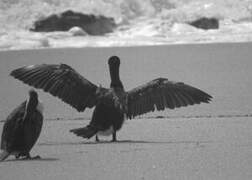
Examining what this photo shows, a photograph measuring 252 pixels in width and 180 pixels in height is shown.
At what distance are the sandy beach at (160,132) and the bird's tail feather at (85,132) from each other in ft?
0.33

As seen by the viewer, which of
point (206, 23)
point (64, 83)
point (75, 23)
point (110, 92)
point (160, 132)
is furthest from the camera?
point (75, 23)

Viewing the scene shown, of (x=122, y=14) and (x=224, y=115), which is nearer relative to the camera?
(x=224, y=115)

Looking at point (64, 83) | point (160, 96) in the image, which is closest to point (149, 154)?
point (160, 96)

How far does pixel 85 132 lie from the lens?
7.60m

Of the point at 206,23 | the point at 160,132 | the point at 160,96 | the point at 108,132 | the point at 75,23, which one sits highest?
the point at 160,96

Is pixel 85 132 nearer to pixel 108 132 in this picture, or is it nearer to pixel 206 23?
pixel 108 132

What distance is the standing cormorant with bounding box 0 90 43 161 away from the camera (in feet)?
21.5

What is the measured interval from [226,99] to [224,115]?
1275mm

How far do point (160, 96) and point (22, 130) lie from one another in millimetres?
1997

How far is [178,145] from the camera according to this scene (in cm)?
725

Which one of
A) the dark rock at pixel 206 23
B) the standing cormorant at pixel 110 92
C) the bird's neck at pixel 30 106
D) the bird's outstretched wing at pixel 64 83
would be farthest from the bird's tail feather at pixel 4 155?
the dark rock at pixel 206 23

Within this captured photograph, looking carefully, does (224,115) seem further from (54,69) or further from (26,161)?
(26,161)

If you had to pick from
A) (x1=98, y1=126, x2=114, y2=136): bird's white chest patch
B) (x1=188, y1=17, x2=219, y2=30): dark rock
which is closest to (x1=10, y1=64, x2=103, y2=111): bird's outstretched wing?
(x1=98, y1=126, x2=114, y2=136): bird's white chest patch

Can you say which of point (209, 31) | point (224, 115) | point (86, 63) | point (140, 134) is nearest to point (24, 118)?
point (140, 134)
